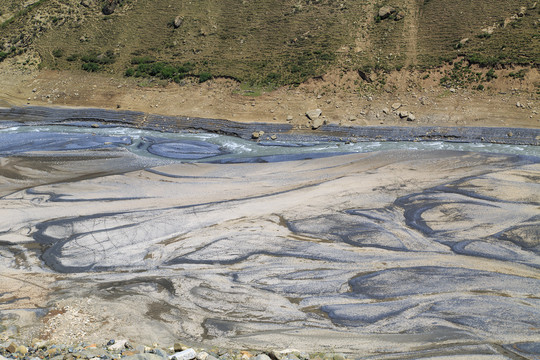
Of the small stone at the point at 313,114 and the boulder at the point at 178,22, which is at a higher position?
the boulder at the point at 178,22

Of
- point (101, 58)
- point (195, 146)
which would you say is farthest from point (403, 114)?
point (101, 58)

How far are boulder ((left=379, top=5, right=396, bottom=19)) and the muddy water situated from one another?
988cm

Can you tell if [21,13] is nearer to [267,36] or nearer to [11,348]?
[267,36]

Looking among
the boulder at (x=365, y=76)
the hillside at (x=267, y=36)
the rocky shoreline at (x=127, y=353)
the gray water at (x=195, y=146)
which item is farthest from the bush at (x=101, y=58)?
the rocky shoreline at (x=127, y=353)

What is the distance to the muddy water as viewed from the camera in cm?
1124

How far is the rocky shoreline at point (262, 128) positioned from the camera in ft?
71.5

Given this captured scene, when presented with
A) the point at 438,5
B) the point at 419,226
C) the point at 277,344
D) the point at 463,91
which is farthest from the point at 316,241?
the point at 438,5

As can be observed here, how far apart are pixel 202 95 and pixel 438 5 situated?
47.8 feet

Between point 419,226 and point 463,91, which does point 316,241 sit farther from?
point 463,91

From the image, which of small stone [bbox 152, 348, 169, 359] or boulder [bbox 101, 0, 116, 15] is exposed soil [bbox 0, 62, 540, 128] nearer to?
boulder [bbox 101, 0, 116, 15]

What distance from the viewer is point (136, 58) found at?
28.6m

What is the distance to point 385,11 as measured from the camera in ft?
89.7

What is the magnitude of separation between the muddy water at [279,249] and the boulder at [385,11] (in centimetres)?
988

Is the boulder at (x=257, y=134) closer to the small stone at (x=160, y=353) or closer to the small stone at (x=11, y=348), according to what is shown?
the small stone at (x=160, y=353)
